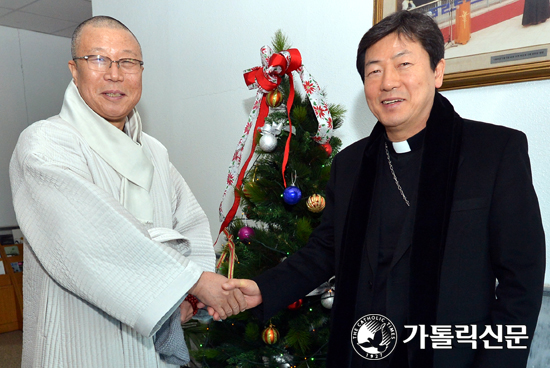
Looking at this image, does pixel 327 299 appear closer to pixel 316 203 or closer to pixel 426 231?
pixel 316 203

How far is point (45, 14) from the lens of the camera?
4.48 m

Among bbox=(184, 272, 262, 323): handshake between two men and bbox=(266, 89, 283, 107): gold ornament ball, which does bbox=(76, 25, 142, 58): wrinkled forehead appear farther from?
bbox=(184, 272, 262, 323): handshake between two men

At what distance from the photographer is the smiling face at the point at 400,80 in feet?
4.06

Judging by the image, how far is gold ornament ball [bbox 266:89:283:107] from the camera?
1.91 m

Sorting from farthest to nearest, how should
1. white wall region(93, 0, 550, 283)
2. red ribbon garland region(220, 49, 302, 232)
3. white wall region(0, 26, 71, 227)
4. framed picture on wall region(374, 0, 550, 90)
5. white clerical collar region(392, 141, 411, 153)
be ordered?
white wall region(0, 26, 71, 227)
red ribbon garland region(220, 49, 302, 232)
white wall region(93, 0, 550, 283)
framed picture on wall region(374, 0, 550, 90)
white clerical collar region(392, 141, 411, 153)

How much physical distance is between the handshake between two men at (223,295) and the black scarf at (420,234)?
0.33m

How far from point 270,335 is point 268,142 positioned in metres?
0.80

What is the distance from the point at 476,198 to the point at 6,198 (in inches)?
209

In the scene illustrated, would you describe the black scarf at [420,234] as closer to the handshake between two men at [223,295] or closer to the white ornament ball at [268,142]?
the handshake between two men at [223,295]

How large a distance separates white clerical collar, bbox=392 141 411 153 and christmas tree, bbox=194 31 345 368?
45 centimetres

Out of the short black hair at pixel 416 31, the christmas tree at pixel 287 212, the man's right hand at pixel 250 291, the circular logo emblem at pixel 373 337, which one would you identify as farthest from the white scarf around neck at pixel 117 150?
the short black hair at pixel 416 31

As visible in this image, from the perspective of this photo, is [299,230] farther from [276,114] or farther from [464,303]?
[464,303]
